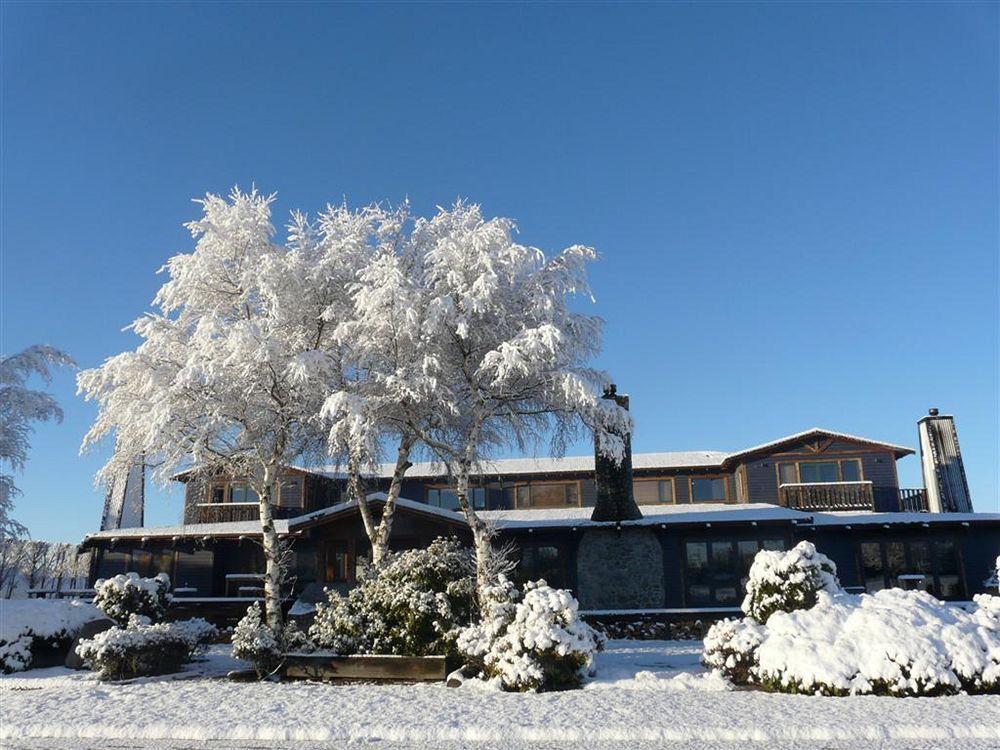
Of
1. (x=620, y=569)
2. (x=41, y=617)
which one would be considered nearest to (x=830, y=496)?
(x=620, y=569)

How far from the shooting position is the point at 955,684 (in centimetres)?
986

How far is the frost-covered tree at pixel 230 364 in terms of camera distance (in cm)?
1573

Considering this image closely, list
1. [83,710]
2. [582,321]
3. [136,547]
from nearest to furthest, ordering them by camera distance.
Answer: [83,710]
[582,321]
[136,547]

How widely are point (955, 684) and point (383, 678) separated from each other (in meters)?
8.60

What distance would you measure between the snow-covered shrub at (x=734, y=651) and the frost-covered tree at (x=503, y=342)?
5.58 m

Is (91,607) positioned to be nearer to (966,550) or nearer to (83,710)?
(83,710)

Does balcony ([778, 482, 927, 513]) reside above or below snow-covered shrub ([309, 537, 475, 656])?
above

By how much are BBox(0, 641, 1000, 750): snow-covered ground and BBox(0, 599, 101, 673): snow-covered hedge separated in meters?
2.99

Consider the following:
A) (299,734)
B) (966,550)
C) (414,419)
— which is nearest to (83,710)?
(299,734)

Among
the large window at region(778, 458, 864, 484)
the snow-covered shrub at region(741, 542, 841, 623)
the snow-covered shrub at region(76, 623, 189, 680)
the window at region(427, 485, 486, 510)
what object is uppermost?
the large window at region(778, 458, 864, 484)

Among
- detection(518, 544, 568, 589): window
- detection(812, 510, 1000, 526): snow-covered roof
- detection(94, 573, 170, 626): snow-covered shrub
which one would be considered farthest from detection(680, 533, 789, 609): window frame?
detection(94, 573, 170, 626): snow-covered shrub

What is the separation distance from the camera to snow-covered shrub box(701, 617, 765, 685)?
437 inches

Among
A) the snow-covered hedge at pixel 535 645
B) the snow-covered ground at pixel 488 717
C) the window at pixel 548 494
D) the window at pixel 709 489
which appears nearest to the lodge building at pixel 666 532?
the window at pixel 709 489

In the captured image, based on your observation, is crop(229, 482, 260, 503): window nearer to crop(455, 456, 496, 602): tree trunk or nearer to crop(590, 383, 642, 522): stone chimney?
crop(590, 383, 642, 522): stone chimney
